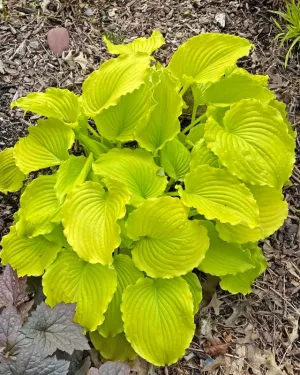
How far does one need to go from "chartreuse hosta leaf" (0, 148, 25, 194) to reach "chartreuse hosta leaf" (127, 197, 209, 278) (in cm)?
61

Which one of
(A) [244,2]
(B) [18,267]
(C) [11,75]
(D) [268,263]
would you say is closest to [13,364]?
(B) [18,267]

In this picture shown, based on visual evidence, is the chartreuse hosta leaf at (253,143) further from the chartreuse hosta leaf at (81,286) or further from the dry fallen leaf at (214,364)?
the dry fallen leaf at (214,364)

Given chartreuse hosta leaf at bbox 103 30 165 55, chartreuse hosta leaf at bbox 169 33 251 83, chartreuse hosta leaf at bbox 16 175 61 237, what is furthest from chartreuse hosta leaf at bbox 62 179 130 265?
chartreuse hosta leaf at bbox 103 30 165 55

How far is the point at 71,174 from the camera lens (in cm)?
203

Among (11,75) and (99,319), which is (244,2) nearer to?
(11,75)

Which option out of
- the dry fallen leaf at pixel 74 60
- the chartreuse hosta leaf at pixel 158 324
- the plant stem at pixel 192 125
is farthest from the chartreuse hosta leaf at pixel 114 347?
the dry fallen leaf at pixel 74 60

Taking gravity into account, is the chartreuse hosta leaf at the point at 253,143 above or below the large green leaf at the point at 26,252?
above

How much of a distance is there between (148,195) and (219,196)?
0.26 m

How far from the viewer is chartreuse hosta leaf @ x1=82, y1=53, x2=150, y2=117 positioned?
6.51ft

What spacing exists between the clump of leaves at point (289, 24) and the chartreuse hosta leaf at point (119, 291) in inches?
52.7

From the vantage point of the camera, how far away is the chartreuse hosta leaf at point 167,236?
182 centimetres

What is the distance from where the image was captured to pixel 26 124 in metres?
2.45

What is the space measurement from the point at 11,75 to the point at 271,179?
1.40 meters

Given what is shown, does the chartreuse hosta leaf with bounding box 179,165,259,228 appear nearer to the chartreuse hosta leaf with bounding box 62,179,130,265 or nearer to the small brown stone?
the chartreuse hosta leaf with bounding box 62,179,130,265
